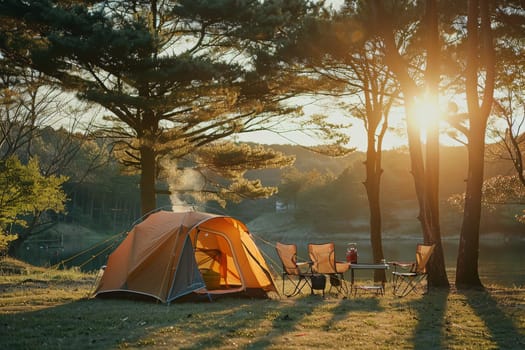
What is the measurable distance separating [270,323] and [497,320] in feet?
8.30

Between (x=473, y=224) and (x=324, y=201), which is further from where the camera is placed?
(x=324, y=201)

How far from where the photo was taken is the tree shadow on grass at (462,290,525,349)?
532 cm

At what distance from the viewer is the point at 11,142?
1998cm

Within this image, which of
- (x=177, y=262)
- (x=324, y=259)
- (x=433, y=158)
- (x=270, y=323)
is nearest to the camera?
(x=270, y=323)

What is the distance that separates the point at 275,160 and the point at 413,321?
10149 mm

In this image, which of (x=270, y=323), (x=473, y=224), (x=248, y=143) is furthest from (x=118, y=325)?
(x=248, y=143)

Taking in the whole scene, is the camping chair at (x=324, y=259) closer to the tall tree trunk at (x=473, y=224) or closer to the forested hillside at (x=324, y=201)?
the tall tree trunk at (x=473, y=224)

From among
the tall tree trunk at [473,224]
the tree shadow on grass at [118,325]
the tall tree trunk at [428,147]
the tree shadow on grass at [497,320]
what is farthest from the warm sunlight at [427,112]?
the tree shadow on grass at [118,325]

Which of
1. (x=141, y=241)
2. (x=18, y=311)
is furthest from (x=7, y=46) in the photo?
(x=18, y=311)

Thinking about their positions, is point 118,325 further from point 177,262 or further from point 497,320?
point 497,320

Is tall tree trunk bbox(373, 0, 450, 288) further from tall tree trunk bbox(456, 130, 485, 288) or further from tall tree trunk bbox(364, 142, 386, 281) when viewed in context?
tall tree trunk bbox(364, 142, 386, 281)

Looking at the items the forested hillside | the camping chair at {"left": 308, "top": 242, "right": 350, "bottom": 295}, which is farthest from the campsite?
the forested hillside

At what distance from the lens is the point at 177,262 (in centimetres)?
846

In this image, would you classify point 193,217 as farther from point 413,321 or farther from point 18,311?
point 413,321
